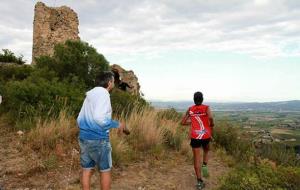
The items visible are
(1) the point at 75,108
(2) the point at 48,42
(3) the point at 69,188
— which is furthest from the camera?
(2) the point at 48,42

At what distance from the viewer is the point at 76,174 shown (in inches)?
308

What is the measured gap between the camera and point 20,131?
9828 millimetres

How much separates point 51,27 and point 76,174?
14.8 meters

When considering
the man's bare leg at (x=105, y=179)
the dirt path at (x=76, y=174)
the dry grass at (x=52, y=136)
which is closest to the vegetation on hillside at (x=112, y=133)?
the dry grass at (x=52, y=136)

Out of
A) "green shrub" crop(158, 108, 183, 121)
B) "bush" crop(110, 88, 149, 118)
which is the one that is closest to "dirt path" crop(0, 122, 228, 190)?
"bush" crop(110, 88, 149, 118)

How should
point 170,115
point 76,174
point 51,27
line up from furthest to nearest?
point 51,27, point 170,115, point 76,174

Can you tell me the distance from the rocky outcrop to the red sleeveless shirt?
35.8ft

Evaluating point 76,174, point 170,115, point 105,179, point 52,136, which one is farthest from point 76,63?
point 105,179

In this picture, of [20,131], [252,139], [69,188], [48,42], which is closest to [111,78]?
[69,188]

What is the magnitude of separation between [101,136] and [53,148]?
368 cm

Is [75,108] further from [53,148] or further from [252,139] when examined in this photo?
[252,139]

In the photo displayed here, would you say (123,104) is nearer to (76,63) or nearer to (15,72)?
(76,63)

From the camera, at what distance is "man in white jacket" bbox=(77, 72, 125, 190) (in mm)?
5457

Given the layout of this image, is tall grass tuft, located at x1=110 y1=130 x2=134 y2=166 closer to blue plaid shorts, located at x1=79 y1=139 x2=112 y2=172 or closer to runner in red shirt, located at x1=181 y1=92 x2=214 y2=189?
runner in red shirt, located at x1=181 y1=92 x2=214 y2=189
